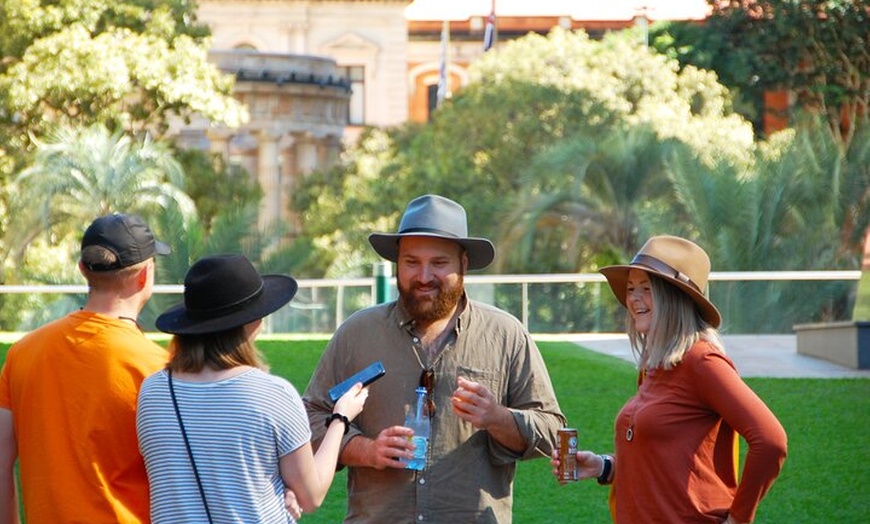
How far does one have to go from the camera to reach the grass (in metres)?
10.6

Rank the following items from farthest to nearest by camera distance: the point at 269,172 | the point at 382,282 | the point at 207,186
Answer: the point at 269,172
the point at 207,186
the point at 382,282

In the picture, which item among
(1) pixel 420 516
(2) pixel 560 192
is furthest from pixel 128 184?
(1) pixel 420 516

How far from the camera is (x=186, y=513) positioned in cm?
460

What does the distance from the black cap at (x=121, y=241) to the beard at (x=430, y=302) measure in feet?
2.75

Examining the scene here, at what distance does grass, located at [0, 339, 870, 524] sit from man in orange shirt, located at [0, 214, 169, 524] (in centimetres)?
544

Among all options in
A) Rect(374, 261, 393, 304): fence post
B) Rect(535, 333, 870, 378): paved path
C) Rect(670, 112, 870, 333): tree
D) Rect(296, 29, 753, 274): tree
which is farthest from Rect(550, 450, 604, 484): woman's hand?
Rect(296, 29, 753, 274): tree

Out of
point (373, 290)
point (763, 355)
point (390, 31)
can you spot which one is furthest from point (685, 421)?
point (390, 31)

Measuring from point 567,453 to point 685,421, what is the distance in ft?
1.38

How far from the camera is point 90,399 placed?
16.4ft

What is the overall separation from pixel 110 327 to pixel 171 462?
0.60 metres

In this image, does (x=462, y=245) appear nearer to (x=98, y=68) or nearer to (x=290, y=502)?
(x=290, y=502)

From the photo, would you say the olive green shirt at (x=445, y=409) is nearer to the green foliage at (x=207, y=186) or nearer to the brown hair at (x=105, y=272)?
the brown hair at (x=105, y=272)

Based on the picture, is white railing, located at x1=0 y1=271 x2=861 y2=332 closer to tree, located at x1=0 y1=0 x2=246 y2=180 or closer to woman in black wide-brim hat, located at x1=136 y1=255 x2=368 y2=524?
woman in black wide-brim hat, located at x1=136 y1=255 x2=368 y2=524

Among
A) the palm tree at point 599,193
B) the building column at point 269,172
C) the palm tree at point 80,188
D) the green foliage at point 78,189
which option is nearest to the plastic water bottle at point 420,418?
the palm tree at point 599,193
